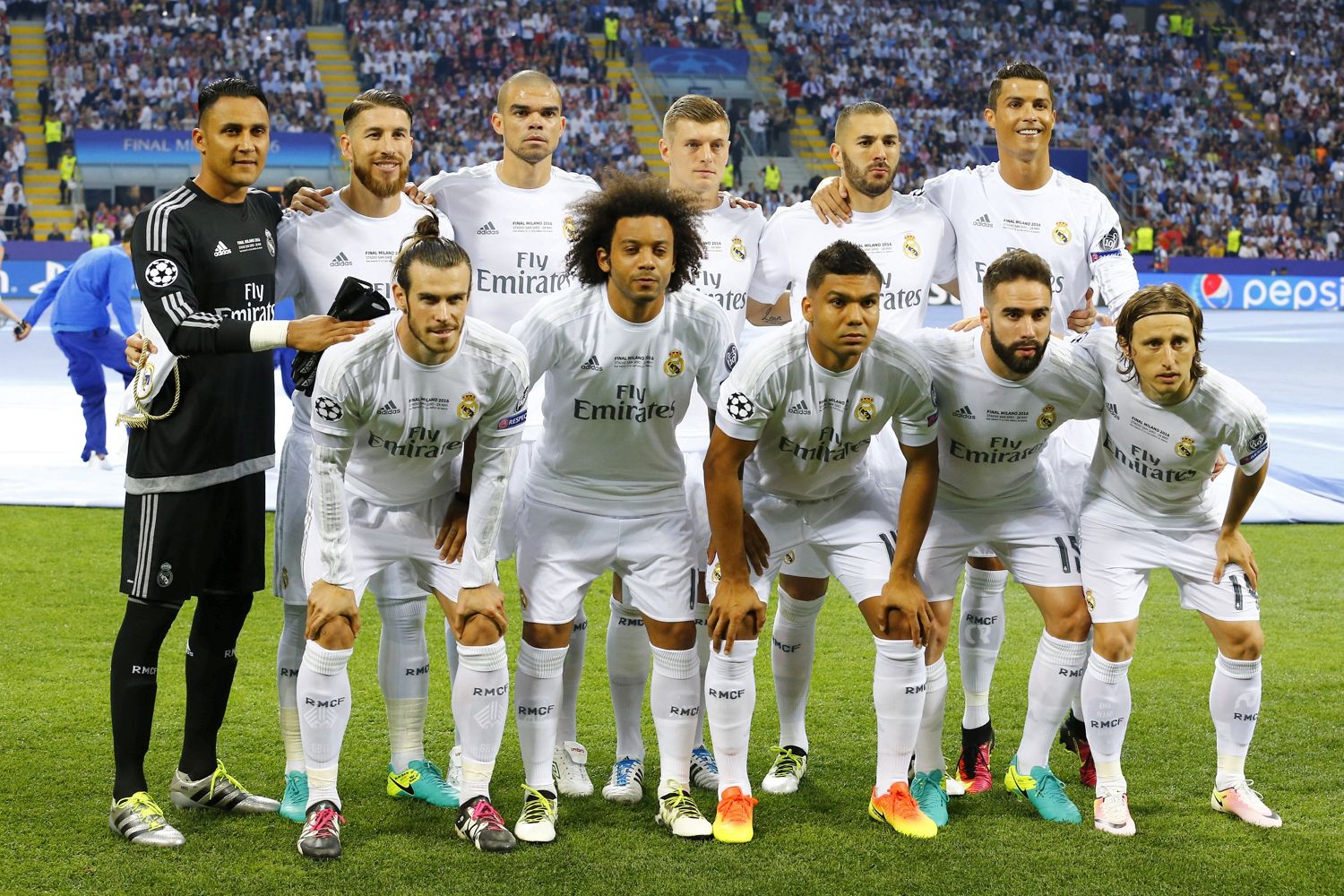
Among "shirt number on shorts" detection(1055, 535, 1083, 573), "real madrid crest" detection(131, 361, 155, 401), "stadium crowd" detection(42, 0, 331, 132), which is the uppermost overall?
"stadium crowd" detection(42, 0, 331, 132)

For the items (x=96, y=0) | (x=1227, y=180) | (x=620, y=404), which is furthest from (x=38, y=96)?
(x=620, y=404)

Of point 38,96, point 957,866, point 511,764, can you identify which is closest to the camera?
point 957,866

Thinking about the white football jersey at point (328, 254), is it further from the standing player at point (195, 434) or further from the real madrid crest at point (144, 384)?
the real madrid crest at point (144, 384)

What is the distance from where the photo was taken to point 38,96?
30.3m

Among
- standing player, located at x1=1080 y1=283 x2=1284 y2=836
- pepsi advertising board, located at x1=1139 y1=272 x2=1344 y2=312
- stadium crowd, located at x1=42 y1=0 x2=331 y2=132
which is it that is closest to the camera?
standing player, located at x1=1080 y1=283 x2=1284 y2=836

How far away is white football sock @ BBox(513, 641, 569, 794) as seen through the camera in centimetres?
477

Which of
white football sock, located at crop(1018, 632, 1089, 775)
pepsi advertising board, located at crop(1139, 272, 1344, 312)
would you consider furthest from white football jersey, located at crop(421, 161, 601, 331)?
pepsi advertising board, located at crop(1139, 272, 1344, 312)

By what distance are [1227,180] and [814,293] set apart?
32237 millimetres

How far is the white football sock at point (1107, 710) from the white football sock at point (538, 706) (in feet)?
6.20

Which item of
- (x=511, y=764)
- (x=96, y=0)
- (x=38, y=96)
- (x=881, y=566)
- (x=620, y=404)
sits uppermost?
(x=96, y=0)

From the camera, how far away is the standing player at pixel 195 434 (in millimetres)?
4555

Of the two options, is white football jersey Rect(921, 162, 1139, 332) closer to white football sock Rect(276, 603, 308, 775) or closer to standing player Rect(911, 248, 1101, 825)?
standing player Rect(911, 248, 1101, 825)

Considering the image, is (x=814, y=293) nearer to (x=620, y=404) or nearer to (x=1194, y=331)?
(x=620, y=404)

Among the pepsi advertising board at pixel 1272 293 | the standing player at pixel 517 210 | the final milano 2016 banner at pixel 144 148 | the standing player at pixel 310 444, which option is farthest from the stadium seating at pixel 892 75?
the standing player at pixel 310 444
